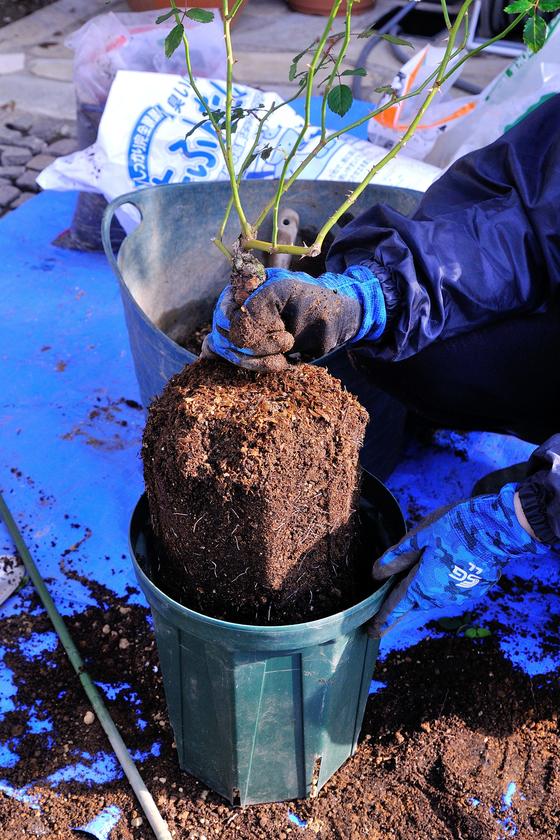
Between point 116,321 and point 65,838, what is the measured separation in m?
1.47

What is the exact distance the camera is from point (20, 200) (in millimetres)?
2984

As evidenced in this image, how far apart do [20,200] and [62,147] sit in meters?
0.54

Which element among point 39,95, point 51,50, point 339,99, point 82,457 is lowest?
point 82,457

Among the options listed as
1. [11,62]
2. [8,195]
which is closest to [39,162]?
[8,195]

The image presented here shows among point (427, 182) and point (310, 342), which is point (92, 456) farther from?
point (427, 182)

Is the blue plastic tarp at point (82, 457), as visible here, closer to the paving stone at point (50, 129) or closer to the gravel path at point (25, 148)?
the gravel path at point (25, 148)

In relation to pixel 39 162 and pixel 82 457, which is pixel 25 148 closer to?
pixel 39 162

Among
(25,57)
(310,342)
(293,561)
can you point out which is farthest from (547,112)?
(25,57)

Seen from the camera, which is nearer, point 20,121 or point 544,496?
point 544,496

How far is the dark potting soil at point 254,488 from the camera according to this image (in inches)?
40.9


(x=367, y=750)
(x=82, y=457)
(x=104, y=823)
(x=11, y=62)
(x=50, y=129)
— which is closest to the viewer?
(x=104, y=823)

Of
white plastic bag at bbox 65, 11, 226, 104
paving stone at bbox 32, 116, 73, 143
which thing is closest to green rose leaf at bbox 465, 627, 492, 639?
white plastic bag at bbox 65, 11, 226, 104

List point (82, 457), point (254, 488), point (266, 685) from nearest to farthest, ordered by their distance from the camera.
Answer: point (254, 488) < point (266, 685) < point (82, 457)

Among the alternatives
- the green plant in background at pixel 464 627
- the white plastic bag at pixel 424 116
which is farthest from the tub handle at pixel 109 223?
the white plastic bag at pixel 424 116
